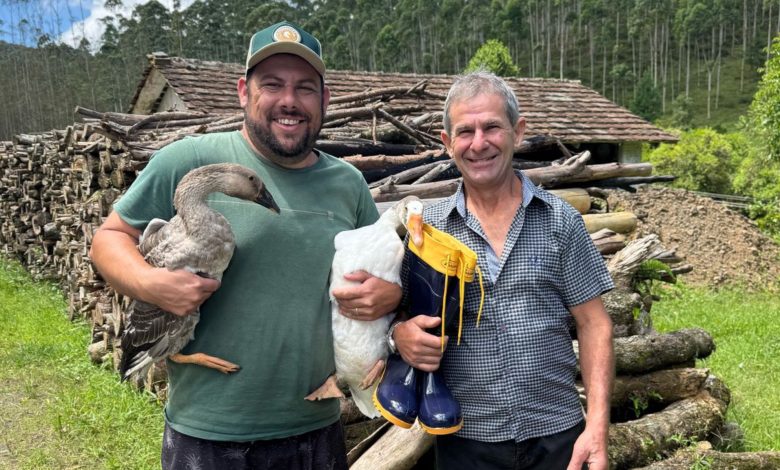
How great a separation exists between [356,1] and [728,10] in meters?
46.8

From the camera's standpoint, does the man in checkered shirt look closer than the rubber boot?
No

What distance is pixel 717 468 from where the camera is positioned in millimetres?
3703

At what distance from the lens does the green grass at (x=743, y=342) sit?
5.40 meters

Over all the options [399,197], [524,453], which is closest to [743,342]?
[399,197]

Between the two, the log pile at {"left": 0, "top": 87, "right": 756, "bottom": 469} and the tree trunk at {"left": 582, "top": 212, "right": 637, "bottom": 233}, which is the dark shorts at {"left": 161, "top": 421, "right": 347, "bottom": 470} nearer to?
the log pile at {"left": 0, "top": 87, "right": 756, "bottom": 469}

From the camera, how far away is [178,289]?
76.8 inches

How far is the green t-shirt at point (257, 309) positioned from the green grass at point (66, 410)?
3.00 meters

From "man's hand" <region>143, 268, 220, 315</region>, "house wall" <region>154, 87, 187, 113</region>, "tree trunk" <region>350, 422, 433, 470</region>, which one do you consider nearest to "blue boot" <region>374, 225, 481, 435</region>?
"man's hand" <region>143, 268, 220, 315</region>

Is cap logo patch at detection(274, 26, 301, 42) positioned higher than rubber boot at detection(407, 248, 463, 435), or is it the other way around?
cap logo patch at detection(274, 26, 301, 42)

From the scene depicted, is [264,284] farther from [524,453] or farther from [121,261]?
[524,453]

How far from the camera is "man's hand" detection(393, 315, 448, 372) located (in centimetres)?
205

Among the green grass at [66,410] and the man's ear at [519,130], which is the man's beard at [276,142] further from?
the green grass at [66,410]

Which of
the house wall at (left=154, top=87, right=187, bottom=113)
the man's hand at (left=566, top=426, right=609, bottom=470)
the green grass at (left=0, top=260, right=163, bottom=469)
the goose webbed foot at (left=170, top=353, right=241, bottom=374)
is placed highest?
the house wall at (left=154, top=87, right=187, bottom=113)

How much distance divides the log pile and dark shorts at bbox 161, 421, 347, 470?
1.35 metres
